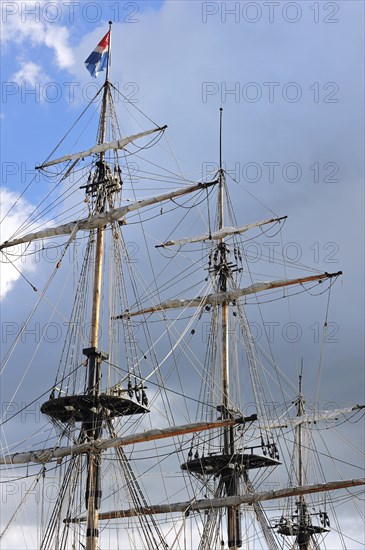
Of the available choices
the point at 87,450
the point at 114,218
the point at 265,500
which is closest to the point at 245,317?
the point at 265,500

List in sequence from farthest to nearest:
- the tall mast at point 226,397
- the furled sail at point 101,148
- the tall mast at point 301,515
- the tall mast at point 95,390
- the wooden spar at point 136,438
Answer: the tall mast at point 301,515
the tall mast at point 226,397
the furled sail at point 101,148
the wooden spar at point 136,438
the tall mast at point 95,390

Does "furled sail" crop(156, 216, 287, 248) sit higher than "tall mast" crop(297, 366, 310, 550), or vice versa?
"furled sail" crop(156, 216, 287, 248)

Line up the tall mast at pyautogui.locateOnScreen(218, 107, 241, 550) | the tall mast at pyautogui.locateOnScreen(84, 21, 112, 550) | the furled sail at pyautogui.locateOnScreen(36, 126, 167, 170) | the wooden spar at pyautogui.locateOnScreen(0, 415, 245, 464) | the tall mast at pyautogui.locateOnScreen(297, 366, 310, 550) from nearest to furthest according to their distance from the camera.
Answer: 1. the tall mast at pyautogui.locateOnScreen(84, 21, 112, 550)
2. the wooden spar at pyautogui.locateOnScreen(0, 415, 245, 464)
3. the furled sail at pyautogui.locateOnScreen(36, 126, 167, 170)
4. the tall mast at pyautogui.locateOnScreen(218, 107, 241, 550)
5. the tall mast at pyautogui.locateOnScreen(297, 366, 310, 550)

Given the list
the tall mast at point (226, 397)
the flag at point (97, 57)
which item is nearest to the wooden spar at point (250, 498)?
the tall mast at point (226, 397)

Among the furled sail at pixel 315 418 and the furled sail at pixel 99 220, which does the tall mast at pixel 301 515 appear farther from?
the furled sail at pixel 99 220

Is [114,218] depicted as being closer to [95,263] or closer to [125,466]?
[95,263]

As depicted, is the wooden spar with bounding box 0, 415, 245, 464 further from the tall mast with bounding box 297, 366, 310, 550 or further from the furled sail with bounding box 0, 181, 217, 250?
the tall mast with bounding box 297, 366, 310, 550

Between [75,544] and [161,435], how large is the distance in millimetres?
7053

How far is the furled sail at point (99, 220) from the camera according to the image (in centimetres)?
5959

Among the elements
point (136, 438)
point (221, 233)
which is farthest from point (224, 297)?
point (136, 438)

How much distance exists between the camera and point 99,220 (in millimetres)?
61062

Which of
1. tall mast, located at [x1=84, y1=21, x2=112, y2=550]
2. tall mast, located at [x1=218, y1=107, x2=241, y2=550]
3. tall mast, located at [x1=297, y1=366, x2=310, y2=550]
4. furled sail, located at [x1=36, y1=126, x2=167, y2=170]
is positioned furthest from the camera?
tall mast, located at [x1=297, y1=366, x2=310, y2=550]

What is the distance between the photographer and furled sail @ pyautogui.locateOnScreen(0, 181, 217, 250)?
196 feet

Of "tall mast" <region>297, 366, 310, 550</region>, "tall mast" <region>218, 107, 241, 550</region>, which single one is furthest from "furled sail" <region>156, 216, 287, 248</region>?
"tall mast" <region>297, 366, 310, 550</region>
